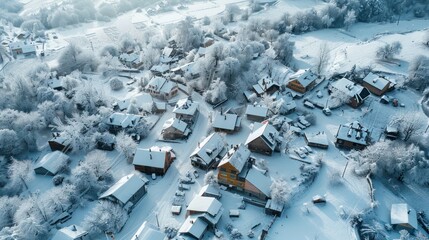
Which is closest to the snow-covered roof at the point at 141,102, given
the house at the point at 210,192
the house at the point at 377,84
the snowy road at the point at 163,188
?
the snowy road at the point at 163,188

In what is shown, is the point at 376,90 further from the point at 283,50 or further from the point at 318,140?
the point at 283,50

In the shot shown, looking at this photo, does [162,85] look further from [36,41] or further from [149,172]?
[36,41]

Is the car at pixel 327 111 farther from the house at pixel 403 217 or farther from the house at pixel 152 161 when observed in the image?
the house at pixel 152 161

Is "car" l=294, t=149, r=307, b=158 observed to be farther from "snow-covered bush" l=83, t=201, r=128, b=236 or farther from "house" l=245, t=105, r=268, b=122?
"snow-covered bush" l=83, t=201, r=128, b=236

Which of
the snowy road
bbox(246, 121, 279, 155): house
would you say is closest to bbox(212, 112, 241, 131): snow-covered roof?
the snowy road

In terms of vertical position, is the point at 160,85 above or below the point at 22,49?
below

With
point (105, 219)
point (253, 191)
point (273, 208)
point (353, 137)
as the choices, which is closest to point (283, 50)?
point (353, 137)

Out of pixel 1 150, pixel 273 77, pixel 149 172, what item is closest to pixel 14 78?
pixel 1 150
